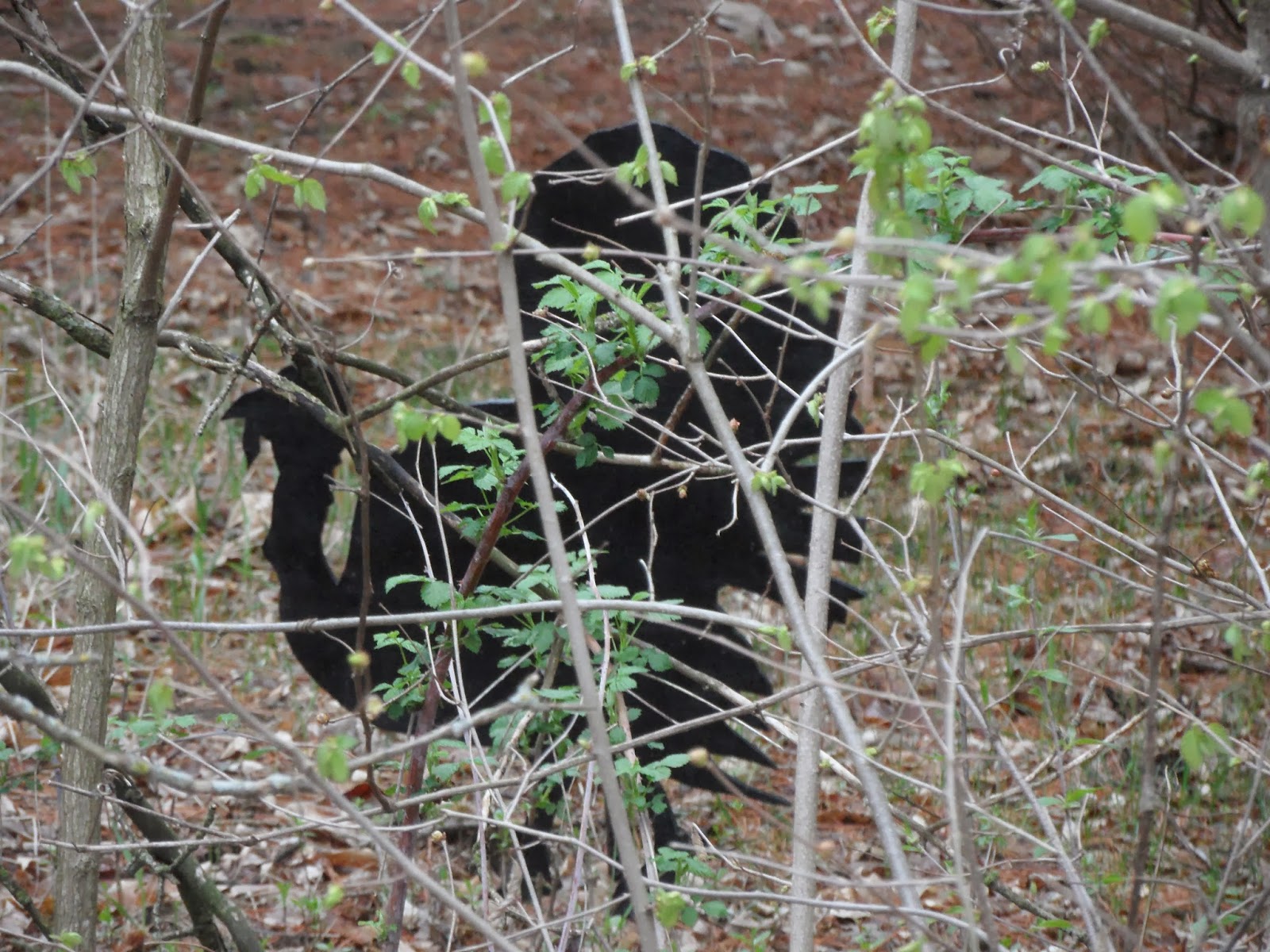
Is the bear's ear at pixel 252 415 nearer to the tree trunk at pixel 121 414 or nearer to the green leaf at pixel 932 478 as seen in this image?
the tree trunk at pixel 121 414

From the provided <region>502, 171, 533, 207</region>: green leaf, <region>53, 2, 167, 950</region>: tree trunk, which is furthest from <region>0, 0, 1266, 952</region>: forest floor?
<region>502, 171, 533, 207</region>: green leaf

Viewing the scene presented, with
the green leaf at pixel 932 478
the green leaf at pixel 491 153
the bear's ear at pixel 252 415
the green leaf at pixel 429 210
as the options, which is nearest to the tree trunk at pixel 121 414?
the bear's ear at pixel 252 415

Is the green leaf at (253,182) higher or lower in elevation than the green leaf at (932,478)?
higher

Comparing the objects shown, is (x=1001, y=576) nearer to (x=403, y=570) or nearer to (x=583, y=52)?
(x=403, y=570)

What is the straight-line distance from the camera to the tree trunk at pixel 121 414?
216cm

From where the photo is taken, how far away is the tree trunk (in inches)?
84.9

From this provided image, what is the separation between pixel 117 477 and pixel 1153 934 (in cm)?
258

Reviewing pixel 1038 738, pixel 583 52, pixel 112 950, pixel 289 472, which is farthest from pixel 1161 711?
pixel 583 52

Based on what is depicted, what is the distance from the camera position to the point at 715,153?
8.50 ft

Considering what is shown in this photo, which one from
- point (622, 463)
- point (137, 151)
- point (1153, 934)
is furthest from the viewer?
point (1153, 934)

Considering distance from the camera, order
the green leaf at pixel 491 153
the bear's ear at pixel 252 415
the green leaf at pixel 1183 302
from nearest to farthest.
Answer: the green leaf at pixel 1183 302, the green leaf at pixel 491 153, the bear's ear at pixel 252 415

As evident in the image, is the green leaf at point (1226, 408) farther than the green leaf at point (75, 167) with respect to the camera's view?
No

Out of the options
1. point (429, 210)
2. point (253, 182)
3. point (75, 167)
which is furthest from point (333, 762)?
point (75, 167)

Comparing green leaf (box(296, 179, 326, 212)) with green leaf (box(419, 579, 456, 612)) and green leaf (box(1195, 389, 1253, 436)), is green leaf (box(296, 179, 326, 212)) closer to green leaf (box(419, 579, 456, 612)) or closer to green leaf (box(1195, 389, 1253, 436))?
green leaf (box(419, 579, 456, 612))
